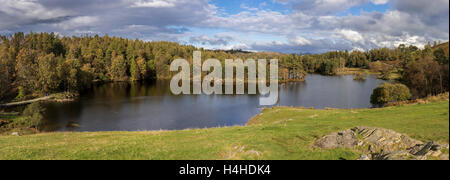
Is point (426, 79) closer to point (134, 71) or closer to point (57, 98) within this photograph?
point (57, 98)

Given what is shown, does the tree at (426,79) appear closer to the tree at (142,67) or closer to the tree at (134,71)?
the tree at (134,71)

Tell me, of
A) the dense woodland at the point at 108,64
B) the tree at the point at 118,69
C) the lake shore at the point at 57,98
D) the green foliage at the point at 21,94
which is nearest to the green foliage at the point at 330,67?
the dense woodland at the point at 108,64

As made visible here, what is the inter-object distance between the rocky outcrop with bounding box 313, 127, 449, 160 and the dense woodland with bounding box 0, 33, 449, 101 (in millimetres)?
A: 3829

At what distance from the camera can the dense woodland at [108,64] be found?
168ft

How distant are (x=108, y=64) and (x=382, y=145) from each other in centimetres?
12733

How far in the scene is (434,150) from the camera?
330 inches

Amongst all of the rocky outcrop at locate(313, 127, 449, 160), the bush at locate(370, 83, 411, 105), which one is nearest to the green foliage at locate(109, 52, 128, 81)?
the bush at locate(370, 83, 411, 105)

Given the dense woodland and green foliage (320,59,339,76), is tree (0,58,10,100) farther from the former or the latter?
green foliage (320,59,339,76)

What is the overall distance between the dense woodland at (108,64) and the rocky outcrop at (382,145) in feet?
12.6

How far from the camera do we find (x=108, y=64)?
Answer: 122 m

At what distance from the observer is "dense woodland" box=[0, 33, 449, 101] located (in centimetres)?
5112
